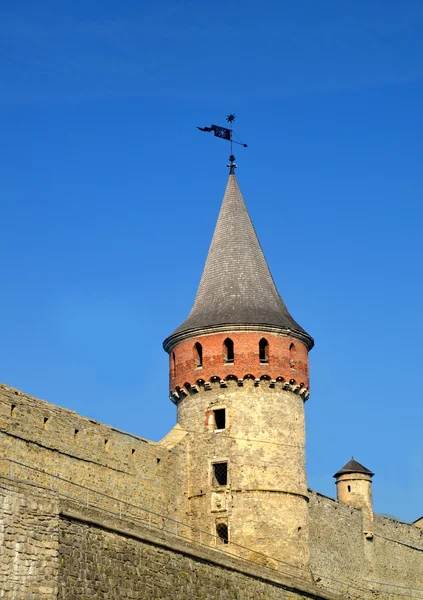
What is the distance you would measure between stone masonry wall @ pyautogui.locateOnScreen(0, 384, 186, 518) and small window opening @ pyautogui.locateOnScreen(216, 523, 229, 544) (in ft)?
4.23

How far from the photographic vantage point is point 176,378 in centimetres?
3938

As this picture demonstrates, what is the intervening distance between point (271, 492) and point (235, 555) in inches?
89.3

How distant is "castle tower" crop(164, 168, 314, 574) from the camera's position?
3678 centimetres

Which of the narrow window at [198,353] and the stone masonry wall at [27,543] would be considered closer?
the stone masonry wall at [27,543]

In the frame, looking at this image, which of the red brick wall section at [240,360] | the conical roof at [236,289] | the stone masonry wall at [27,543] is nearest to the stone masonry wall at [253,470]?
the red brick wall section at [240,360]

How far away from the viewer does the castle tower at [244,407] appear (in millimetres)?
36781

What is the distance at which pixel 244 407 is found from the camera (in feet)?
124

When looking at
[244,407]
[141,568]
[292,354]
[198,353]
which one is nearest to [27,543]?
[141,568]

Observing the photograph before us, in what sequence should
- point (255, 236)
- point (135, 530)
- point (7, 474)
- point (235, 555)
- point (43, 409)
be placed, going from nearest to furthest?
point (135, 530)
point (7, 474)
point (43, 409)
point (235, 555)
point (255, 236)

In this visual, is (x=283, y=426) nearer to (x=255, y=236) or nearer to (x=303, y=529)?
(x=303, y=529)

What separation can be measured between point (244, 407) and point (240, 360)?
1497 mm

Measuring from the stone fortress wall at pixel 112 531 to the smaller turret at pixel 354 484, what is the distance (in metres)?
1.82

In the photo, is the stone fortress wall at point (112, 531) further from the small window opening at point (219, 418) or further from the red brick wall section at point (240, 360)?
the red brick wall section at point (240, 360)

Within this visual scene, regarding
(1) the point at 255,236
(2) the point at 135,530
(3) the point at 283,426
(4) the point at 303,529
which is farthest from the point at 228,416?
(2) the point at 135,530
